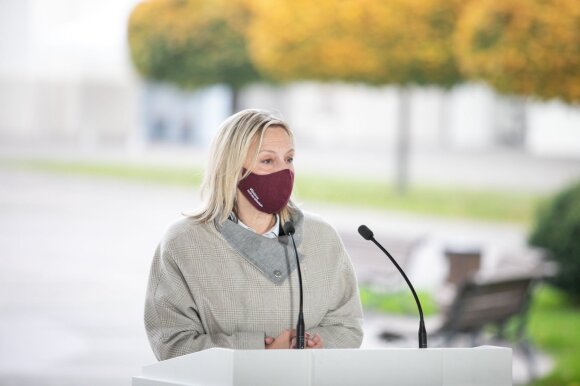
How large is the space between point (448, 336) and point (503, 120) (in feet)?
7.15

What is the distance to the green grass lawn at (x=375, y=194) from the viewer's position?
27.1ft

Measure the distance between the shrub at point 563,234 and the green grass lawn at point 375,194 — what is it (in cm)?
20

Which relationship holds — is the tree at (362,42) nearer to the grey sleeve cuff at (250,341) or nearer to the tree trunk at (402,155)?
the tree trunk at (402,155)

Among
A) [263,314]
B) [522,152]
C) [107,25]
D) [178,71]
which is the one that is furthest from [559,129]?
[263,314]

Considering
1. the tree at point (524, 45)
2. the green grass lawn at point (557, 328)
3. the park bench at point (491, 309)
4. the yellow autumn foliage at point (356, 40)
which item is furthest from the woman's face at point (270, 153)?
the yellow autumn foliage at point (356, 40)

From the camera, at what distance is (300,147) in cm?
851

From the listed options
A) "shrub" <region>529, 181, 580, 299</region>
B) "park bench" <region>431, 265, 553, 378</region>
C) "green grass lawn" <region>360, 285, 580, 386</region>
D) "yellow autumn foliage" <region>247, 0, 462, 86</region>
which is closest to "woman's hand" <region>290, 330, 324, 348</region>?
"park bench" <region>431, 265, 553, 378</region>

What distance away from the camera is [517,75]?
7.59 metres

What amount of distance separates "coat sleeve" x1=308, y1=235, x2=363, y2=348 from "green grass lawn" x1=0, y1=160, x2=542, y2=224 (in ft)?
16.4

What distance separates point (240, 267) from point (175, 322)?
0.24m

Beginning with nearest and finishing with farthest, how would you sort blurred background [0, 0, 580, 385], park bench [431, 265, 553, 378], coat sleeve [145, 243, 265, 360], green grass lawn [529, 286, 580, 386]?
coat sleeve [145, 243, 265, 360] → park bench [431, 265, 553, 378] → green grass lawn [529, 286, 580, 386] → blurred background [0, 0, 580, 385]

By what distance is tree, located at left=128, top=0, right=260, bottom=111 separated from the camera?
8.55 metres

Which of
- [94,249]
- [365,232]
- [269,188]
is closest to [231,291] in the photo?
[269,188]

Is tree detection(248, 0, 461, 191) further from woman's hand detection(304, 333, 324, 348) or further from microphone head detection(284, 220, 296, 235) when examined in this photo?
woman's hand detection(304, 333, 324, 348)
